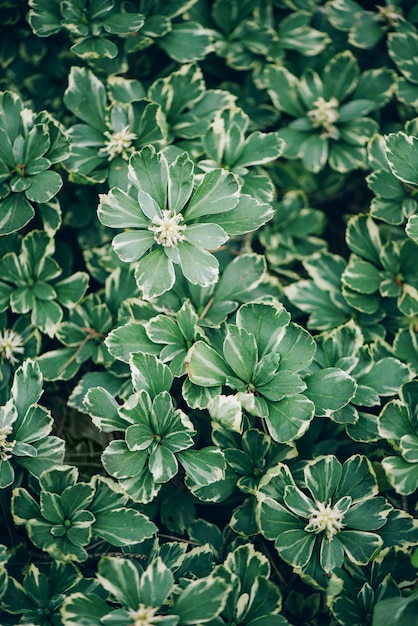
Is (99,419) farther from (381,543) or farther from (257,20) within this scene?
(257,20)

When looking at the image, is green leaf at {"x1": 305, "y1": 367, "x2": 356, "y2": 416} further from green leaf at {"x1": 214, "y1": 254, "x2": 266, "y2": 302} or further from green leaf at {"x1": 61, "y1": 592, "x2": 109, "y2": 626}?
green leaf at {"x1": 61, "y1": 592, "x2": 109, "y2": 626}

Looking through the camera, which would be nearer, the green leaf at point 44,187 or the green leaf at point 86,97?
the green leaf at point 44,187

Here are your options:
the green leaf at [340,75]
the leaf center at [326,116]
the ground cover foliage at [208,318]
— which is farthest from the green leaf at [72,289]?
the green leaf at [340,75]

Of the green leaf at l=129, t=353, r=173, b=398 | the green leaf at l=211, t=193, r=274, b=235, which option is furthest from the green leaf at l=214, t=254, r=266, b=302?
the green leaf at l=129, t=353, r=173, b=398

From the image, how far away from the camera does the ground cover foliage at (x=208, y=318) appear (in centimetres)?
140

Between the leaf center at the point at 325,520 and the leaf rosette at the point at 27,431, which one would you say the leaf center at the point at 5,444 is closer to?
the leaf rosette at the point at 27,431

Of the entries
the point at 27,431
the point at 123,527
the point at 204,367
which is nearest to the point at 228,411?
the point at 204,367

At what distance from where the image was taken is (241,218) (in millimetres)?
1479

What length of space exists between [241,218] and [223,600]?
89 cm

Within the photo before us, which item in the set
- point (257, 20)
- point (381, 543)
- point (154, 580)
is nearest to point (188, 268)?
point (154, 580)

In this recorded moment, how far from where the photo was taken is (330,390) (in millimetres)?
1434

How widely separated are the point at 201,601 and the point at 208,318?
701 millimetres

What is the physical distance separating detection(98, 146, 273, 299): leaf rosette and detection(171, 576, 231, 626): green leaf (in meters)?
0.66

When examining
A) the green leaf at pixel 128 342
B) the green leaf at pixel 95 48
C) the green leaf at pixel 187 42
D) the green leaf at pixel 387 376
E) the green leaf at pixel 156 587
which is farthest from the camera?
the green leaf at pixel 187 42
